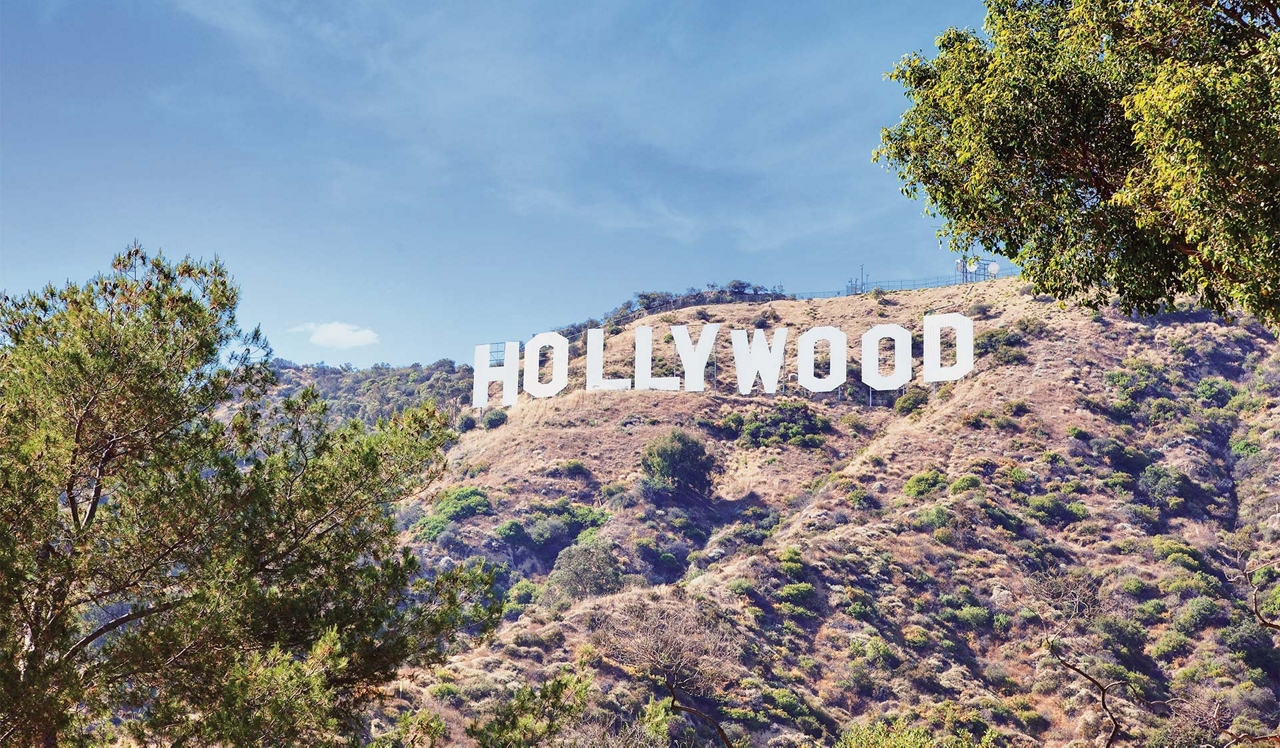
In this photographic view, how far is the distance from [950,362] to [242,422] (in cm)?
7384

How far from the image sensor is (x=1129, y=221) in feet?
33.3

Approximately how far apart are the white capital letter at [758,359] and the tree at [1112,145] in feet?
183

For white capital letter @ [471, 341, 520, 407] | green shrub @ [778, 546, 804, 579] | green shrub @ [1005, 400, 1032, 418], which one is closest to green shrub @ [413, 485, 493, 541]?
white capital letter @ [471, 341, 520, 407]

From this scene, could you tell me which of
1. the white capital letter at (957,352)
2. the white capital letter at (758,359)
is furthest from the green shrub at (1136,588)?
→ the white capital letter at (758,359)

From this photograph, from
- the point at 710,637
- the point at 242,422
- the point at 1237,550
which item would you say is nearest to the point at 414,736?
the point at 242,422

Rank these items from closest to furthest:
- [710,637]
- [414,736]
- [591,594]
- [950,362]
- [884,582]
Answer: [414,736] → [710,637] → [884,582] → [591,594] → [950,362]

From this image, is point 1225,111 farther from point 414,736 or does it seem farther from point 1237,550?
point 1237,550

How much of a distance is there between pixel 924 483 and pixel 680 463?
19265mm

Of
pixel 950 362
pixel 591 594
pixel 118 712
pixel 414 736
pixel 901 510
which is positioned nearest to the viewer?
pixel 118 712

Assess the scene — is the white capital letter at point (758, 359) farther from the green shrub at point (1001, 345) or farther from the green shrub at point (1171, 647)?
the green shrub at point (1171, 647)

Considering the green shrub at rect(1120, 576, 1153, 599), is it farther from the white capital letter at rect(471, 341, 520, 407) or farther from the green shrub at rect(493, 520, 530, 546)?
the white capital letter at rect(471, 341, 520, 407)

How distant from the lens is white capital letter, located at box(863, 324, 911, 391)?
68.6 meters

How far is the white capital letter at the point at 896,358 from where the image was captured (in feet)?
225

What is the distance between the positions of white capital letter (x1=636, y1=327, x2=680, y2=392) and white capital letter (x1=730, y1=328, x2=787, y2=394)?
5470 mm
